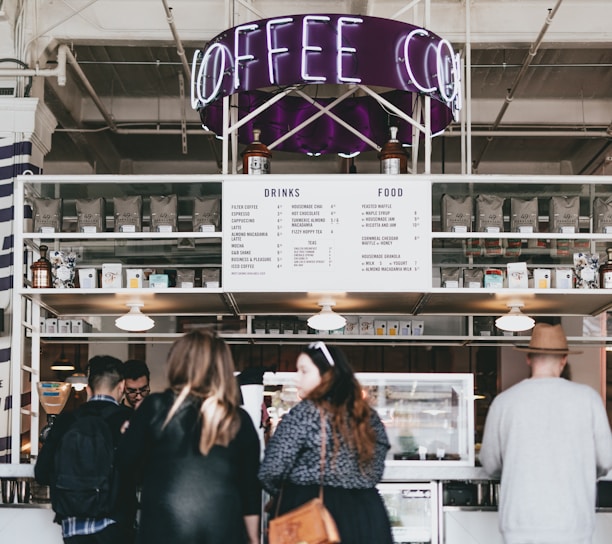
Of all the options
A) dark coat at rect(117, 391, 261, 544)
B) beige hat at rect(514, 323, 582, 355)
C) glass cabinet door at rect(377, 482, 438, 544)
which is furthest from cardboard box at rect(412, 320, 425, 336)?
dark coat at rect(117, 391, 261, 544)

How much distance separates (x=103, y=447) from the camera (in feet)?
14.7

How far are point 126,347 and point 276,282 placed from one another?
739 centimetres

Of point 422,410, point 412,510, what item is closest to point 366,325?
point 422,410

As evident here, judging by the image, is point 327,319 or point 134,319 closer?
point 327,319

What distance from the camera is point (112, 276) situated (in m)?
6.50

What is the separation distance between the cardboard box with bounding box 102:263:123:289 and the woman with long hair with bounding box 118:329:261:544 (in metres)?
2.79

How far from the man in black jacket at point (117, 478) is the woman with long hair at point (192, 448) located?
80 cm

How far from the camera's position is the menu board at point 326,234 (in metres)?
6.32

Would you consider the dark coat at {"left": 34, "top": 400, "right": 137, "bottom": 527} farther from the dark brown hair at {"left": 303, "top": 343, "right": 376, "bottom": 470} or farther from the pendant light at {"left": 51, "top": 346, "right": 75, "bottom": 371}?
the pendant light at {"left": 51, "top": 346, "right": 75, "bottom": 371}

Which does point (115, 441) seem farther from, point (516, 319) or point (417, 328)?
point (417, 328)

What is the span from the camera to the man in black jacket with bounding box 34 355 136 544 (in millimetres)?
4562

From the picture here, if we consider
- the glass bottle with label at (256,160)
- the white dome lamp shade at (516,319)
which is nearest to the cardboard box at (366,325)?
the white dome lamp shade at (516,319)

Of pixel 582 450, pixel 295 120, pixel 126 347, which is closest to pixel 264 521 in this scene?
pixel 582 450

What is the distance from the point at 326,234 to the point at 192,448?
284 cm
